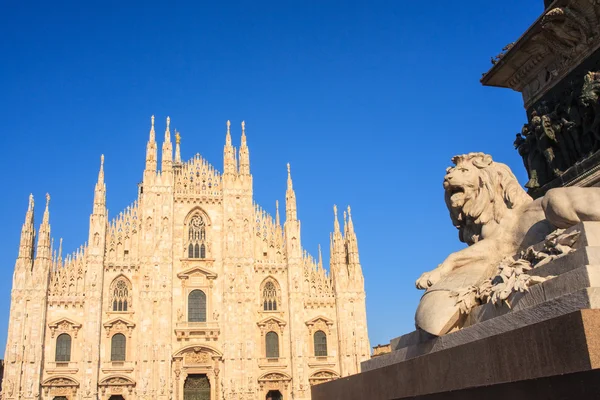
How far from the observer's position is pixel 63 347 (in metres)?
33.4

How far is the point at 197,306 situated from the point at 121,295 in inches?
170

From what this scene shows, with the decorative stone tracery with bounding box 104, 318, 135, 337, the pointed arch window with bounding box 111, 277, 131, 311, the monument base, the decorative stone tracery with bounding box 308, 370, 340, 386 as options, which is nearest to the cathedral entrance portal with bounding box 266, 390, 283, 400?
the decorative stone tracery with bounding box 308, 370, 340, 386

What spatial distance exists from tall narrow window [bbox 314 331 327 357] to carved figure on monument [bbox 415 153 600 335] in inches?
1240

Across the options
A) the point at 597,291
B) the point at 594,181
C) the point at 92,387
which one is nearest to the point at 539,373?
the point at 597,291

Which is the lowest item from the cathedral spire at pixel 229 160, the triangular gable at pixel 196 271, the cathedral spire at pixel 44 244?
the triangular gable at pixel 196 271

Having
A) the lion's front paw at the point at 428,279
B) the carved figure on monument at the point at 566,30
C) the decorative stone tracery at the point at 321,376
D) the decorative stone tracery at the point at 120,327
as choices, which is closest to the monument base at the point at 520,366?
the lion's front paw at the point at 428,279

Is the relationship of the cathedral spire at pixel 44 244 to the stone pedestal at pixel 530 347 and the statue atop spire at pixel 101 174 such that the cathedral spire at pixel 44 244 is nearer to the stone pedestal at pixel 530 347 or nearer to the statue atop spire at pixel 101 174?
the statue atop spire at pixel 101 174

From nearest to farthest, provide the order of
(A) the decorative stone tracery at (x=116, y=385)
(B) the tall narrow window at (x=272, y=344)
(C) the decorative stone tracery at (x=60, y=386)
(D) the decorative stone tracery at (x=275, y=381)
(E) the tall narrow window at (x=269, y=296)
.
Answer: (C) the decorative stone tracery at (x=60, y=386) → (A) the decorative stone tracery at (x=116, y=385) → (D) the decorative stone tracery at (x=275, y=381) → (B) the tall narrow window at (x=272, y=344) → (E) the tall narrow window at (x=269, y=296)

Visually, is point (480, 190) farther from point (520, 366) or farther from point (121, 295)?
point (121, 295)

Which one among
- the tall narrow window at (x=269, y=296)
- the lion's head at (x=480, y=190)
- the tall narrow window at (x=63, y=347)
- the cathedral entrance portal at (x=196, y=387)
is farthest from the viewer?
the tall narrow window at (x=269, y=296)

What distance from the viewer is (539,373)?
319cm

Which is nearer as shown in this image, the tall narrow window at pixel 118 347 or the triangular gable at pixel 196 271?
the tall narrow window at pixel 118 347

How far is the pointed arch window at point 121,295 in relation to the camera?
114 ft

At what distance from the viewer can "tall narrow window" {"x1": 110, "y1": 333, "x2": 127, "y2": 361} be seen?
112 ft
